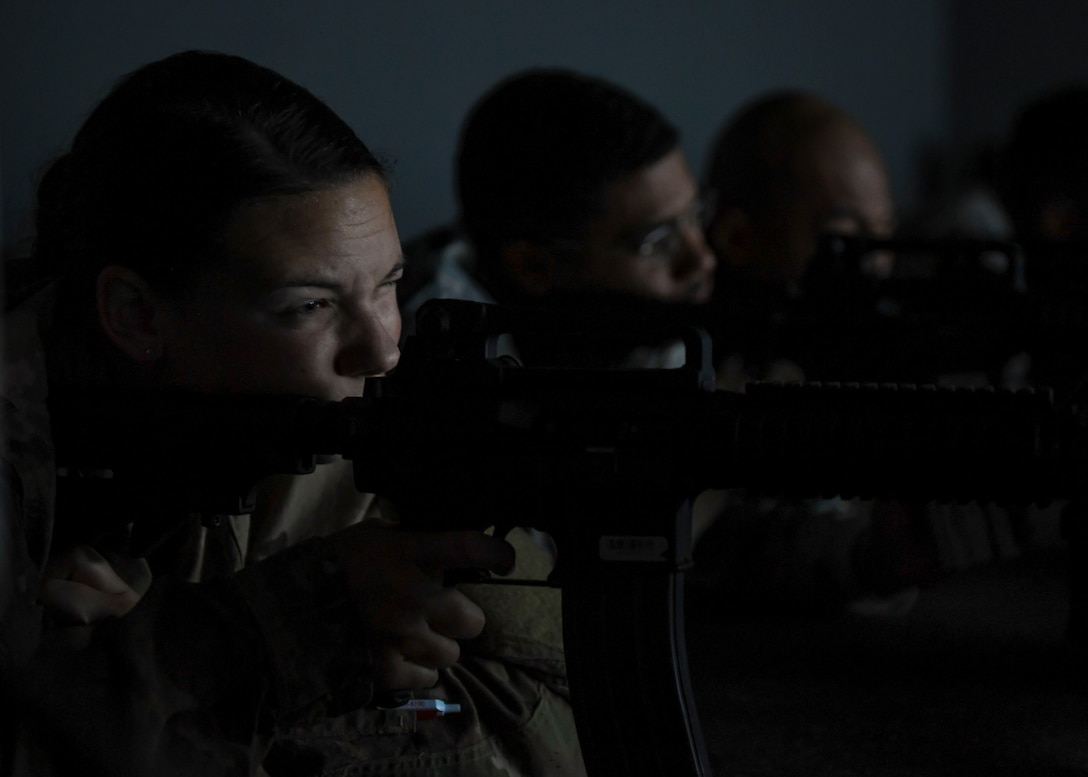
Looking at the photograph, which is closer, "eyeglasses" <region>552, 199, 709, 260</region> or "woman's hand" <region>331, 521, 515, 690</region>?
"woman's hand" <region>331, 521, 515, 690</region>

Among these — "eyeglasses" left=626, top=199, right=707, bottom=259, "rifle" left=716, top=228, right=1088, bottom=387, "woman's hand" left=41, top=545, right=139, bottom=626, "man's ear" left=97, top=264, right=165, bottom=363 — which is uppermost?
"man's ear" left=97, top=264, right=165, bottom=363

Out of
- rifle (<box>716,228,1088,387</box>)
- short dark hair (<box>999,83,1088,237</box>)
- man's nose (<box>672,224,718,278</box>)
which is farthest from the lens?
short dark hair (<box>999,83,1088,237</box>)

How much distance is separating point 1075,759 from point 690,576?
625mm

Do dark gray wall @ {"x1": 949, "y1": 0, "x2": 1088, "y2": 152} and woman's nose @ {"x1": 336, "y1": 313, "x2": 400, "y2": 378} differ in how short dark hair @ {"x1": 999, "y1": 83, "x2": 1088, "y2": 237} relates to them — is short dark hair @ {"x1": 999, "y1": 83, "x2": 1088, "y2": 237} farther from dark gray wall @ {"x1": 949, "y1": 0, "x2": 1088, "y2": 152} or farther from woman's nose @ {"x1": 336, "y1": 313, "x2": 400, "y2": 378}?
woman's nose @ {"x1": 336, "y1": 313, "x2": 400, "y2": 378}

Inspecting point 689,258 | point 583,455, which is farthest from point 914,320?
point 583,455

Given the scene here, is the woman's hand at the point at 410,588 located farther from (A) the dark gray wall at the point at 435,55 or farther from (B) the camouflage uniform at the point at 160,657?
(A) the dark gray wall at the point at 435,55

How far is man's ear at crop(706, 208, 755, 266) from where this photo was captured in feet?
6.35

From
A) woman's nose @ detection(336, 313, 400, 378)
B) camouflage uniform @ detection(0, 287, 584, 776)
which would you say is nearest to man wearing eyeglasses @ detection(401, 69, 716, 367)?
woman's nose @ detection(336, 313, 400, 378)

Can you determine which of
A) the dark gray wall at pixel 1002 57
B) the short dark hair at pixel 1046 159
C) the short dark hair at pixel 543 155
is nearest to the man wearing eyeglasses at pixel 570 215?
the short dark hair at pixel 543 155

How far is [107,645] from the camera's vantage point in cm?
67

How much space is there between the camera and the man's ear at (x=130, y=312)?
76cm

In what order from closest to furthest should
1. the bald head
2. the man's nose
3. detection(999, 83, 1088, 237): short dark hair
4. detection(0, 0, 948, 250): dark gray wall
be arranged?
detection(0, 0, 948, 250): dark gray wall < the man's nose < the bald head < detection(999, 83, 1088, 237): short dark hair

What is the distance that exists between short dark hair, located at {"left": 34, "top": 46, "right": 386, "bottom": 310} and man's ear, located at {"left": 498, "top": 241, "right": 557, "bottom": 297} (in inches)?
26.3

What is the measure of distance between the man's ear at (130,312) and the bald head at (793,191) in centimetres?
123
